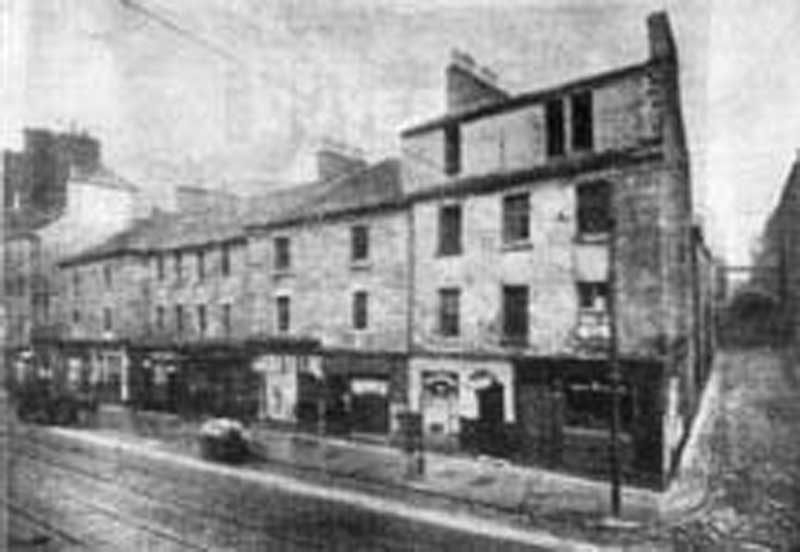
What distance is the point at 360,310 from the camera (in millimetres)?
11195

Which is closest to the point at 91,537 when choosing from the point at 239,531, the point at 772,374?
the point at 239,531

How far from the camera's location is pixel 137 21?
6.91 m

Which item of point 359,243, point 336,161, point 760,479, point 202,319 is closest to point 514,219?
point 359,243

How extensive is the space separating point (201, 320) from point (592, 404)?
26.3 feet

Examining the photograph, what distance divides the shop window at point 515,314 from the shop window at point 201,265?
6660mm

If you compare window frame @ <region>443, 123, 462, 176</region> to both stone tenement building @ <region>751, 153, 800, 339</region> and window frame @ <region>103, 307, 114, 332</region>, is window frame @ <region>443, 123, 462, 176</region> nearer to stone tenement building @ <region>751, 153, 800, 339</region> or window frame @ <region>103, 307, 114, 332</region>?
stone tenement building @ <region>751, 153, 800, 339</region>

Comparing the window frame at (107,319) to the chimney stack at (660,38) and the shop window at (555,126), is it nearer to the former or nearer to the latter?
the shop window at (555,126)

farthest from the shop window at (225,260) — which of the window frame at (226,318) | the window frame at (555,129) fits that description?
the window frame at (555,129)

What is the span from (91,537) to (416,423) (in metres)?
5.24

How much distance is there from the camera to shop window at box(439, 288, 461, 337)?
10.1 m

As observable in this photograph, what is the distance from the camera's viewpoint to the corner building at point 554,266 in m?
7.87

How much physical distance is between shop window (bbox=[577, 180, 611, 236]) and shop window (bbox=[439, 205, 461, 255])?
6.93 feet

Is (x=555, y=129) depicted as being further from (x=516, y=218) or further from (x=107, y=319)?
(x=107, y=319)

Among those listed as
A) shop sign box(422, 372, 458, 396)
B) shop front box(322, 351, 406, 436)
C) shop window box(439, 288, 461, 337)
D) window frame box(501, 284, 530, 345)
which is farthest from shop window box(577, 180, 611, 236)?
shop front box(322, 351, 406, 436)
